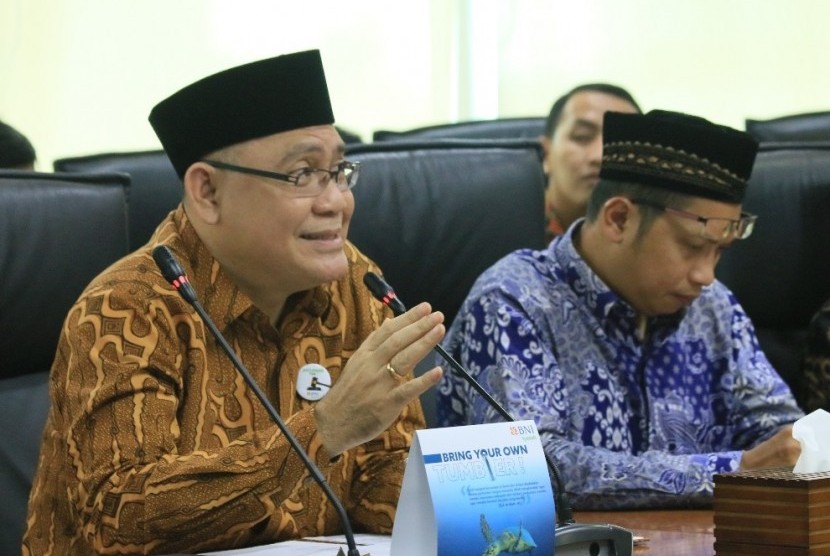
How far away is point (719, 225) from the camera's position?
238cm

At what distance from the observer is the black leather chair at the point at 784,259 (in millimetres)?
3100

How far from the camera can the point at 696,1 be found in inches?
183

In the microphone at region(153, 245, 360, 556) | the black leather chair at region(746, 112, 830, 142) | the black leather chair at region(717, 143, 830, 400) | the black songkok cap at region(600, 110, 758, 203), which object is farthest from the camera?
the black leather chair at region(746, 112, 830, 142)

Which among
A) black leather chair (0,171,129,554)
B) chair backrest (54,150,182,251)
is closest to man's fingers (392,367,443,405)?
black leather chair (0,171,129,554)

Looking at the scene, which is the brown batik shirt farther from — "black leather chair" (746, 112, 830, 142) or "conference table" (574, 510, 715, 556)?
"black leather chair" (746, 112, 830, 142)

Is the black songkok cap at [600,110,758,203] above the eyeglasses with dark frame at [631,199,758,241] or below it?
above

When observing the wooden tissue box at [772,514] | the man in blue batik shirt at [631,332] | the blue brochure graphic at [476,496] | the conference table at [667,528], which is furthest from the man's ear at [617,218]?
the blue brochure graphic at [476,496]

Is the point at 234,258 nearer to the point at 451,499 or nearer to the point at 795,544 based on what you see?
the point at 451,499

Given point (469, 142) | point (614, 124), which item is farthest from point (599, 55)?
point (614, 124)

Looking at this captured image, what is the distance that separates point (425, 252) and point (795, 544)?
1.34m

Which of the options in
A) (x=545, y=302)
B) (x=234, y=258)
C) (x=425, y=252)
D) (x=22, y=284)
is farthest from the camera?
(x=425, y=252)

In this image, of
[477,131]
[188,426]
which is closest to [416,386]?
[188,426]

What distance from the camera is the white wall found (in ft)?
13.6

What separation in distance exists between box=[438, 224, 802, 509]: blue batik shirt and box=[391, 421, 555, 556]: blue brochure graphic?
81 cm
